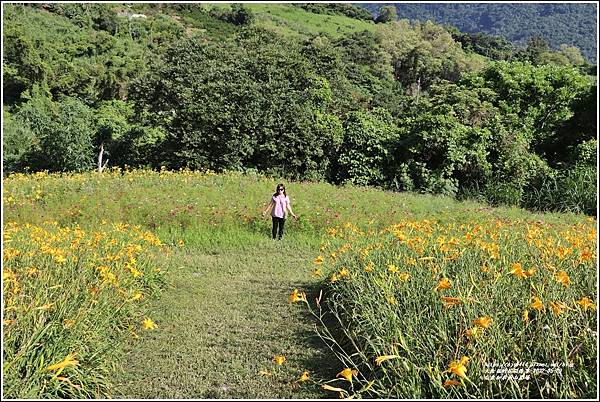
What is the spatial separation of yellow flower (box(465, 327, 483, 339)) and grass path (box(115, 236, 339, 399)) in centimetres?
113

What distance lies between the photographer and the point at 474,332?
221cm

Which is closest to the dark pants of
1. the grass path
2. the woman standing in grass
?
the woman standing in grass

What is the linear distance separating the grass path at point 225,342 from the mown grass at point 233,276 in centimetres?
1

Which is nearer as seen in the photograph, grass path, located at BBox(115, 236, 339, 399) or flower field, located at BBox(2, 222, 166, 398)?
flower field, located at BBox(2, 222, 166, 398)

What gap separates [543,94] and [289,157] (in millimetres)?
9105

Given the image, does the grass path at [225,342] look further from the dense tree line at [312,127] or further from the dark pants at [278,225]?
the dense tree line at [312,127]

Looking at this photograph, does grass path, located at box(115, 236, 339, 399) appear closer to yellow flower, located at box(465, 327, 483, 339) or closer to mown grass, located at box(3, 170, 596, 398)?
mown grass, located at box(3, 170, 596, 398)

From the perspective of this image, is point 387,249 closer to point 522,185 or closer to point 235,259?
point 235,259

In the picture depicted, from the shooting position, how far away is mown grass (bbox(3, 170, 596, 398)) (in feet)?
10.3

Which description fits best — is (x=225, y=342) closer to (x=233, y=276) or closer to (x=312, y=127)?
(x=233, y=276)

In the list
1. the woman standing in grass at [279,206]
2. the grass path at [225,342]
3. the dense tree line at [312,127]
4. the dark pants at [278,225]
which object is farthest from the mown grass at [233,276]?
the dense tree line at [312,127]

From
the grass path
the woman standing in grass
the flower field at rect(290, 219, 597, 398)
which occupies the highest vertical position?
the flower field at rect(290, 219, 597, 398)

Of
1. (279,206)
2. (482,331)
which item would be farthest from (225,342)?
(279,206)

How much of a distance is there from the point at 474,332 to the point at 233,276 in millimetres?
4352
